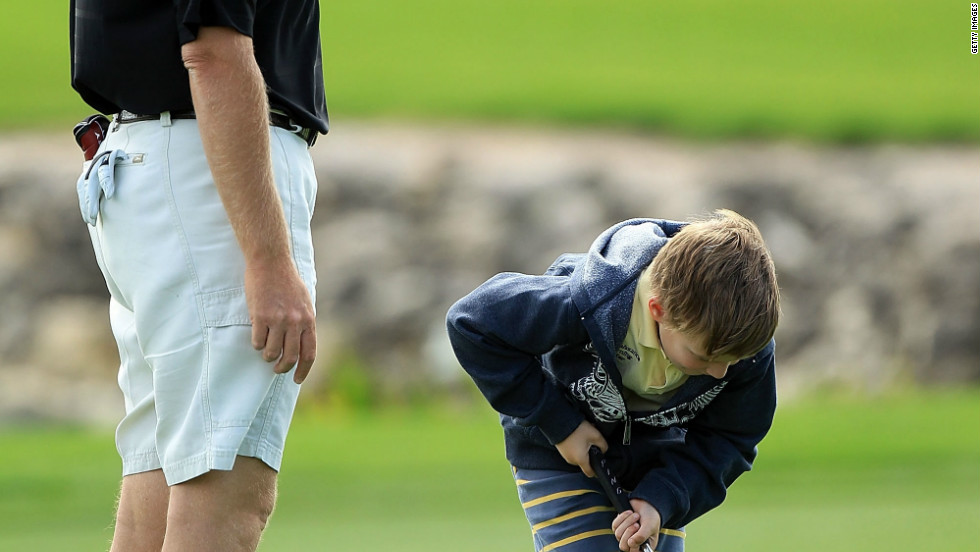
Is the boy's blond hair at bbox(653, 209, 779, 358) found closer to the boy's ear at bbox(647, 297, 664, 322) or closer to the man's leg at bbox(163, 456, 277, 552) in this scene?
the boy's ear at bbox(647, 297, 664, 322)

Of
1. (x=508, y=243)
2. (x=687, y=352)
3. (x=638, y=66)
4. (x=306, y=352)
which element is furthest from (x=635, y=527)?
(x=638, y=66)

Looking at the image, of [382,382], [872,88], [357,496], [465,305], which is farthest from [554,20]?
[465,305]

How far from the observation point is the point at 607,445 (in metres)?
2.43

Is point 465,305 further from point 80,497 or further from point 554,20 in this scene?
point 554,20

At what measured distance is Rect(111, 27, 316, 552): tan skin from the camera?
193 cm

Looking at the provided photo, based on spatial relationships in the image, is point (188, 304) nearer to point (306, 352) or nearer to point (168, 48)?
point (306, 352)

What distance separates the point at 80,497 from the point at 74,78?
351cm

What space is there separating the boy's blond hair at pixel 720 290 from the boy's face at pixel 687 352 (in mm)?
12

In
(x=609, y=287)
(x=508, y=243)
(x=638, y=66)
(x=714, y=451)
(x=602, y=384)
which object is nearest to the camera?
(x=609, y=287)

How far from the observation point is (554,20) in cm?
1270

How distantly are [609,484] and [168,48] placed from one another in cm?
106

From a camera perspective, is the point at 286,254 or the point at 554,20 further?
the point at 554,20

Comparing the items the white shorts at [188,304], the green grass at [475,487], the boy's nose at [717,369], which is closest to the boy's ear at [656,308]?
the boy's nose at [717,369]

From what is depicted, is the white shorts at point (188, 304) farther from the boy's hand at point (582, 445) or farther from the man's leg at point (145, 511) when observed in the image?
the boy's hand at point (582, 445)
